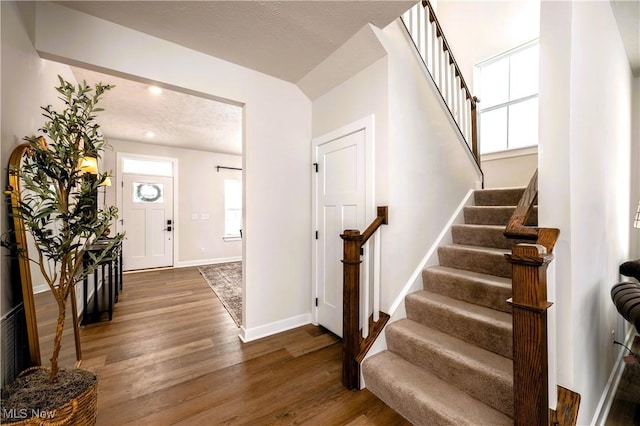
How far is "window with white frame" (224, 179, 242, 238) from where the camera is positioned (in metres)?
6.33

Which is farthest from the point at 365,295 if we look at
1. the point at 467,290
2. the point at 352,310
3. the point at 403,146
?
the point at 403,146

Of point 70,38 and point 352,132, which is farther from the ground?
point 70,38

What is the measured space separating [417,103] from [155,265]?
19.1ft

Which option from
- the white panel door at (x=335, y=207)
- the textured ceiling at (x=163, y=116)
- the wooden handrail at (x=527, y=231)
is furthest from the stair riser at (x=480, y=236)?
the textured ceiling at (x=163, y=116)

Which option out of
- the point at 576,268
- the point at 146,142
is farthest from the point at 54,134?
the point at 146,142

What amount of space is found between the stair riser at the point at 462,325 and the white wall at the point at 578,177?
1.01 feet

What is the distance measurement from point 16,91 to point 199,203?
467 cm

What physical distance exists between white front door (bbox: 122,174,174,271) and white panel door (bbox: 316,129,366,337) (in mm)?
4293

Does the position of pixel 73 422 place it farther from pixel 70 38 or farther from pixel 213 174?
pixel 213 174

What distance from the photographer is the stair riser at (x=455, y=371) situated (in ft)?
4.49

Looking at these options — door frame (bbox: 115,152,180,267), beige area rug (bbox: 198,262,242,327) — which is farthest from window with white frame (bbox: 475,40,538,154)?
door frame (bbox: 115,152,180,267)

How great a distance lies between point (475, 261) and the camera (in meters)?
2.19

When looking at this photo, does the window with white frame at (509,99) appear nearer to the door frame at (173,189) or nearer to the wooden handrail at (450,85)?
the wooden handrail at (450,85)

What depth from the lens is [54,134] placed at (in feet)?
4.07
